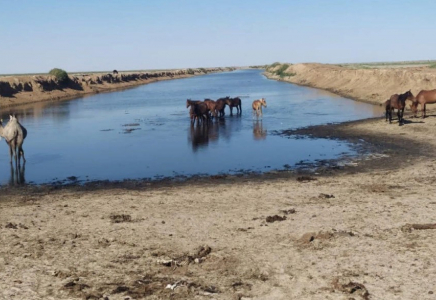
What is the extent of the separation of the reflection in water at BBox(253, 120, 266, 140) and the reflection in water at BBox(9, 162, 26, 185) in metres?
10.6

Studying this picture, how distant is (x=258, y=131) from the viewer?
25.9 metres

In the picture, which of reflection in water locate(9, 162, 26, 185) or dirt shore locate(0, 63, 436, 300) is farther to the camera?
reflection in water locate(9, 162, 26, 185)

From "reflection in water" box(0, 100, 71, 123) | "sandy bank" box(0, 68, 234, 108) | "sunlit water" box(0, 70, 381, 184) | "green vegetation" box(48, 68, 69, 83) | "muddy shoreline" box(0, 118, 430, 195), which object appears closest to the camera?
"muddy shoreline" box(0, 118, 430, 195)

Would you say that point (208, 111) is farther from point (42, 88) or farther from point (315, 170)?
point (42, 88)

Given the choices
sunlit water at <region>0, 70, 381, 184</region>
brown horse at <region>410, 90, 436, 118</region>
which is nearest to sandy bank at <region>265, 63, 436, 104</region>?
sunlit water at <region>0, 70, 381, 184</region>

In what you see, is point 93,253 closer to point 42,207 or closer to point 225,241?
point 225,241

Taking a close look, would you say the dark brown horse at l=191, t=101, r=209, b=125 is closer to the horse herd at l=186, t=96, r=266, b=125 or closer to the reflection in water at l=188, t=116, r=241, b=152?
the horse herd at l=186, t=96, r=266, b=125

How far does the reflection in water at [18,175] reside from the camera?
15.5m

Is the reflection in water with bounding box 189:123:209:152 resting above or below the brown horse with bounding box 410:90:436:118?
below

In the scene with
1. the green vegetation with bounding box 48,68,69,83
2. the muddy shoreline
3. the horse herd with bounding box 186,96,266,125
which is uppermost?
the green vegetation with bounding box 48,68,69,83

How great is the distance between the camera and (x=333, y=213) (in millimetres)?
10734

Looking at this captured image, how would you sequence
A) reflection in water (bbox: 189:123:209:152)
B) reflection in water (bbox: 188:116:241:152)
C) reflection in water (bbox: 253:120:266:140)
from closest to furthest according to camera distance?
reflection in water (bbox: 189:123:209:152) < reflection in water (bbox: 188:116:241:152) < reflection in water (bbox: 253:120:266:140)

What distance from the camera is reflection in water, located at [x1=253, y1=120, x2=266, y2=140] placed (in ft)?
78.0

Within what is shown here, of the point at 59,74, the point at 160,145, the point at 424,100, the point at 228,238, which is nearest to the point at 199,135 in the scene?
the point at 160,145
